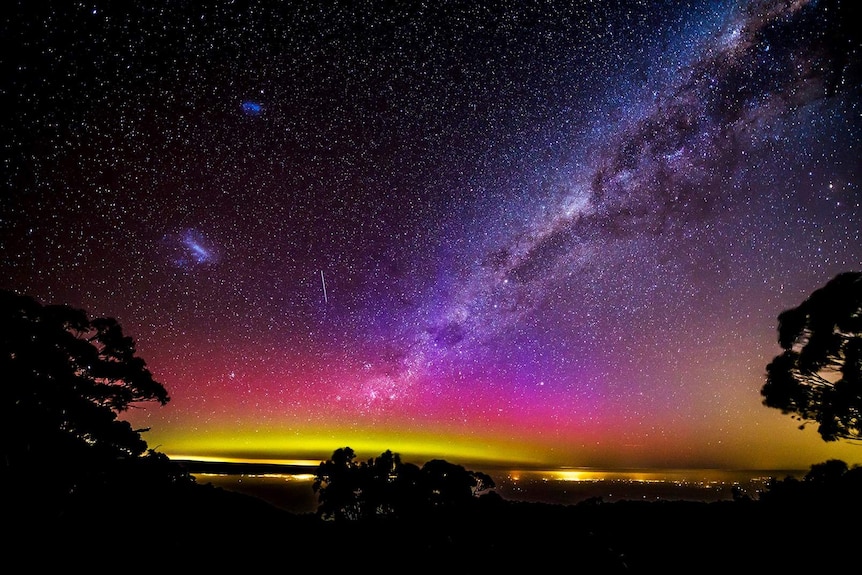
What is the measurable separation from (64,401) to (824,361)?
884 inches

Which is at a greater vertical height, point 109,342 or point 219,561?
point 109,342

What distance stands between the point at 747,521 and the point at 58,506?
12472 mm

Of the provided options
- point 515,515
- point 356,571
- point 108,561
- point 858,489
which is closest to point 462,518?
point 515,515

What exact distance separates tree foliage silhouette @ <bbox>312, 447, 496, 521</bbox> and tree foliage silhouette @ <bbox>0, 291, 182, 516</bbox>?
537cm

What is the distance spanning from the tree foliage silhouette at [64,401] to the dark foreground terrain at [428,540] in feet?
3.76

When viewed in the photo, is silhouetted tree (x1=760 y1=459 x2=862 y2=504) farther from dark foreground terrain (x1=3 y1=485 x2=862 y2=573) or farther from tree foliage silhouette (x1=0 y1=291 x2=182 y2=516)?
tree foliage silhouette (x1=0 y1=291 x2=182 y2=516)

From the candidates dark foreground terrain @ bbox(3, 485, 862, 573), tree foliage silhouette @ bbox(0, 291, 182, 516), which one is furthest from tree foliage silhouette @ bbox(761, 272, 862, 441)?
tree foliage silhouette @ bbox(0, 291, 182, 516)

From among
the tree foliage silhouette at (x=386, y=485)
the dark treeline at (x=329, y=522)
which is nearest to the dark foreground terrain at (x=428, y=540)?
the dark treeline at (x=329, y=522)

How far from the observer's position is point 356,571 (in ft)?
22.5

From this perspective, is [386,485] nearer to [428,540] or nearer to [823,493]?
[428,540]

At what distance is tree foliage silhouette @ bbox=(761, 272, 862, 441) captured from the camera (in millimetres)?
12016

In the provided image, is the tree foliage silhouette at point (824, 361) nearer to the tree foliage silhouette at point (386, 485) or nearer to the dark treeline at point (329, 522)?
the dark treeline at point (329, 522)

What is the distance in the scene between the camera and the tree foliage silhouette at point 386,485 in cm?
1414

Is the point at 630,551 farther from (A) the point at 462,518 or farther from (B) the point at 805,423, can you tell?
(B) the point at 805,423
